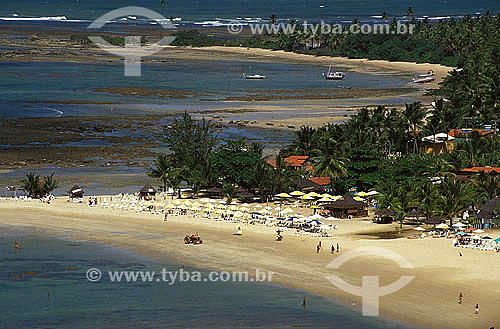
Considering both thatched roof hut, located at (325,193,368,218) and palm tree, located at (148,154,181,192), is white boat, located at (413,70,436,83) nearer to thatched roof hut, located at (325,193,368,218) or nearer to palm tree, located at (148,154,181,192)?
palm tree, located at (148,154,181,192)

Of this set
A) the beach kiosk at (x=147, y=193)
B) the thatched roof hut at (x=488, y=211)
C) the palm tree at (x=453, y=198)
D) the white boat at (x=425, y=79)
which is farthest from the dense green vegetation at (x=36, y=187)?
the white boat at (x=425, y=79)

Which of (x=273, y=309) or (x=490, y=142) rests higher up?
(x=490, y=142)

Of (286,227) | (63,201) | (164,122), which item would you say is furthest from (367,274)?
(164,122)

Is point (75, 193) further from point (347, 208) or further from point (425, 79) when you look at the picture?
point (425, 79)

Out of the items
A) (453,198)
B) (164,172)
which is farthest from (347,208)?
(164,172)

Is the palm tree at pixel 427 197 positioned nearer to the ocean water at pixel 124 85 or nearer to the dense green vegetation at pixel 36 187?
the dense green vegetation at pixel 36 187

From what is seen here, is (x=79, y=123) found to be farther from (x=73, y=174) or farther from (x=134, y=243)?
(x=134, y=243)
